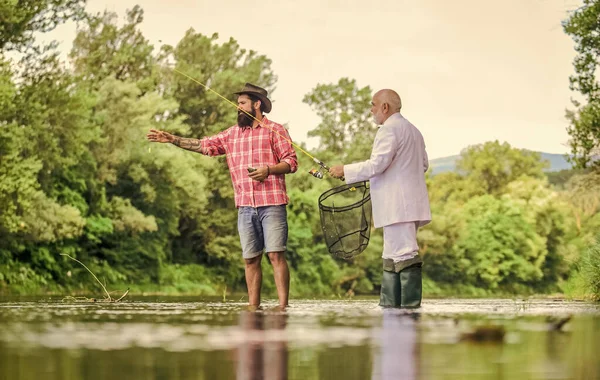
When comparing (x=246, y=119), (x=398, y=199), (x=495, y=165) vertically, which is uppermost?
(x=495, y=165)

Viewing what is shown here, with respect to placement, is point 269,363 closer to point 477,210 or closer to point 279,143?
point 279,143

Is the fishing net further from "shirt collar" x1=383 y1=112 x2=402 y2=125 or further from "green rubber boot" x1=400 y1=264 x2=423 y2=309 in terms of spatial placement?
"green rubber boot" x1=400 y1=264 x2=423 y2=309

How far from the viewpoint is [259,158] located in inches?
440

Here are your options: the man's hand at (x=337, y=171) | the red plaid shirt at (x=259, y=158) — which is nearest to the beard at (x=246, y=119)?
the red plaid shirt at (x=259, y=158)

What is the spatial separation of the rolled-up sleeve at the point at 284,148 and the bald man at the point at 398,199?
2.09 feet

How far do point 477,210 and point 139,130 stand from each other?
45.6m

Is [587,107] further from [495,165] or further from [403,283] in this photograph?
[495,165]

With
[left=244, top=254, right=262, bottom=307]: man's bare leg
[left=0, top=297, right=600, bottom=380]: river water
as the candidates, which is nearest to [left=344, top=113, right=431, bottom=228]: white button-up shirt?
[left=244, top=254, right=262, bottom=307]: man's bare leg

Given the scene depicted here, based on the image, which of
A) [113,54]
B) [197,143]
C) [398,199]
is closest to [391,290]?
[398,199]

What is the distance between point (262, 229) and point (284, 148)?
0.82 m

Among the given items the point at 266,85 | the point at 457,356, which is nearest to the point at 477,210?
the point at 266,85

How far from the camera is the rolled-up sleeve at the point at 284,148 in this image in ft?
36.6

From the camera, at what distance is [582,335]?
21.9ft

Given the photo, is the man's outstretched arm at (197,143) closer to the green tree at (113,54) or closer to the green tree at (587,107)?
the green tree at (587,107)
